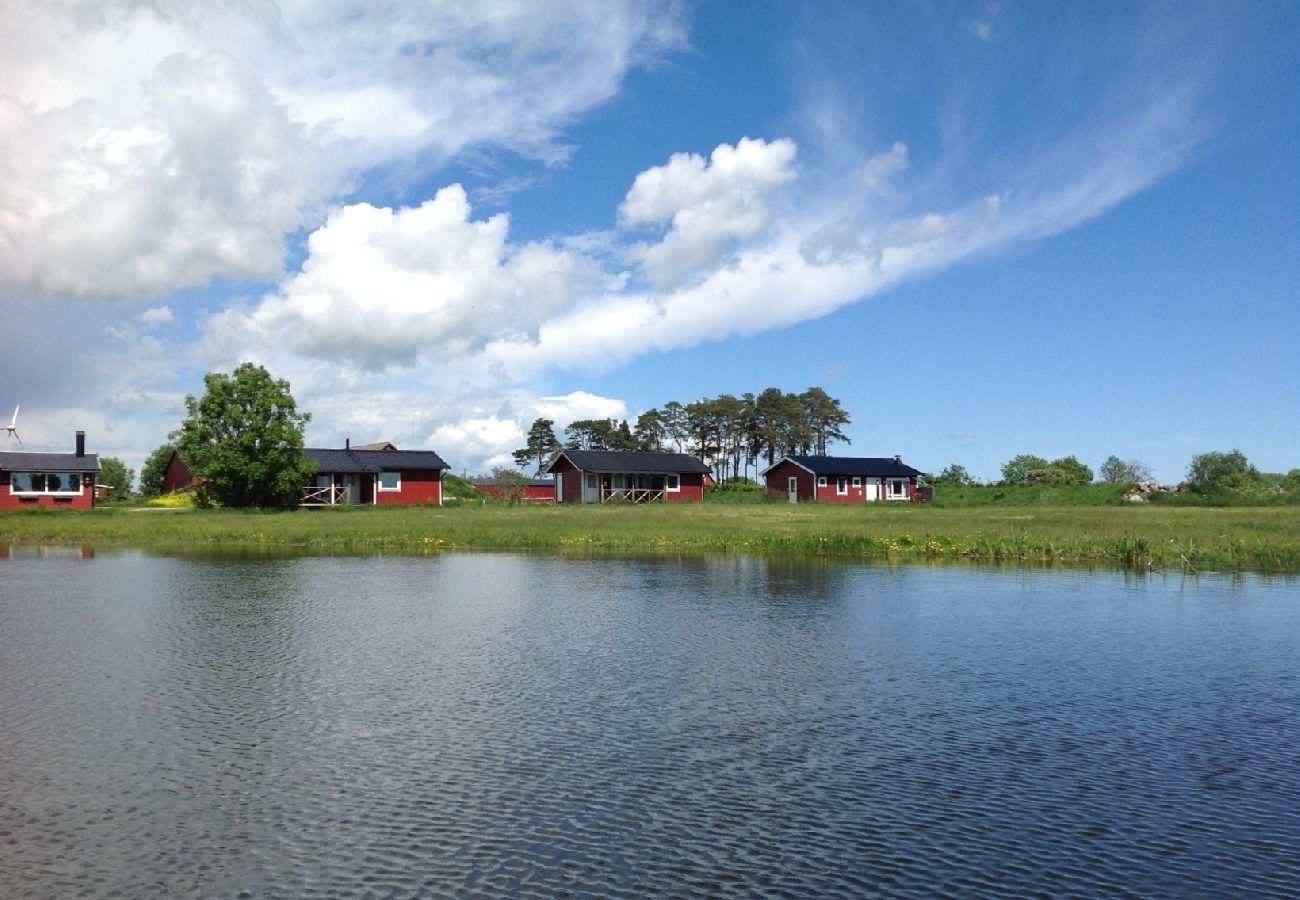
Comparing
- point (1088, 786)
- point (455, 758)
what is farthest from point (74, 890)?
point (1088, 786)

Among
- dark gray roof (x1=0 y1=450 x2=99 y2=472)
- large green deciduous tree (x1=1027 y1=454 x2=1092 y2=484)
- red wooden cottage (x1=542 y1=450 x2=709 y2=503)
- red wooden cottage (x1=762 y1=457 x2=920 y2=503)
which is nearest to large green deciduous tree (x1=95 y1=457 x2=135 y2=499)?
dark gray roof (x1=0 y1=450 x2=99 y2=472)

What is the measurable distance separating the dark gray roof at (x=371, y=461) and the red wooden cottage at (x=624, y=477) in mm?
12798

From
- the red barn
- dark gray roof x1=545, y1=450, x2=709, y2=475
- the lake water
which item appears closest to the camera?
the lake water

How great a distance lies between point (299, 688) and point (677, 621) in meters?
9.02

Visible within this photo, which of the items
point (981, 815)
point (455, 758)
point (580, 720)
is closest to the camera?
point (981, 815)

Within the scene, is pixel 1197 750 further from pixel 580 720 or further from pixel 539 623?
pixel 539 623

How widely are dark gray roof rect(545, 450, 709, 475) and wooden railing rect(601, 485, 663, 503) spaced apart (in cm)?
Answer: 176

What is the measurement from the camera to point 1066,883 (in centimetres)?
841

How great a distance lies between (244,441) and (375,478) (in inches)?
670

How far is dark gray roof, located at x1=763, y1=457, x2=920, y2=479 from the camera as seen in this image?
97.7m

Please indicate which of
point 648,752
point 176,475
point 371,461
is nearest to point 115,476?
point 176,475

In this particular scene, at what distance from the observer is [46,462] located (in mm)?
80562

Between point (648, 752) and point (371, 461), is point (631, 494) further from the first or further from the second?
point (648, 752)

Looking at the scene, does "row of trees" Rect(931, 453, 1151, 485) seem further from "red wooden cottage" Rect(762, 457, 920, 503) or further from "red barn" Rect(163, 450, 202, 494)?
"red barn" Rect(163, 450, 202, 494)
